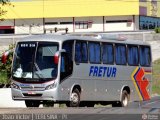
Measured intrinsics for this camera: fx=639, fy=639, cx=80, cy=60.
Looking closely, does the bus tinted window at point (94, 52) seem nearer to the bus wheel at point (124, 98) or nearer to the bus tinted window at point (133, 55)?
the bus tinted window at point (133, 55)

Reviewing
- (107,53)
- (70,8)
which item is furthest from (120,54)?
(70,8)

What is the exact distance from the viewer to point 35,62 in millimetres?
26328

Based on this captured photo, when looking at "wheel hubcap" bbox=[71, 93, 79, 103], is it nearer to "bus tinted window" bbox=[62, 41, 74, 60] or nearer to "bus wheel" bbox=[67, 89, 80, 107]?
"bus wheel" bbox=[67, 89, 80, 107]

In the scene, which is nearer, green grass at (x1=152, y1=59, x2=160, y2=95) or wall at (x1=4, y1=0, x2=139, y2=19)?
green grass at (x1=152, y1=59, x2=160, y2=95)

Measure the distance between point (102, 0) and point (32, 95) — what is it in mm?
70542

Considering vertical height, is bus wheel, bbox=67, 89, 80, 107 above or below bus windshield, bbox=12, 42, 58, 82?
below

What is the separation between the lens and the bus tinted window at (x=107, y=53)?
2934 centimetres

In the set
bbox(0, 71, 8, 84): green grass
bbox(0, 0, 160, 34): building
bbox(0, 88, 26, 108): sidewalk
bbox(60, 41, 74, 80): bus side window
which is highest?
bbox(0, 0, 160, 34): building

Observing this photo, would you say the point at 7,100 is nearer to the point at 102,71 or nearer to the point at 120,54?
the point at 102,71

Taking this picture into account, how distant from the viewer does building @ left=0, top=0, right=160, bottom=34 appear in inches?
3713

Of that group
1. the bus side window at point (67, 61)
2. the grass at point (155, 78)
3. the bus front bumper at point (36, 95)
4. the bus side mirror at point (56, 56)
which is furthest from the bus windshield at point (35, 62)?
the grass at point (155, 78)

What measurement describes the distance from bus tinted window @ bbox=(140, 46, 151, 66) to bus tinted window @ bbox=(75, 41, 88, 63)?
17.2 feet

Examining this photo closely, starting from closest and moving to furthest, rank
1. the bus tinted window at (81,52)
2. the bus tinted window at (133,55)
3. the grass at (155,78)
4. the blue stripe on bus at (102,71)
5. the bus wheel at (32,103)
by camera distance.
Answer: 1. the bus tinted window at (81,52)
2. the bus wheel at (32,103)
3. the blue stripe on bus at (102,71)
4. the bus tinted window at (133,55)
5. the grass at (155,78)

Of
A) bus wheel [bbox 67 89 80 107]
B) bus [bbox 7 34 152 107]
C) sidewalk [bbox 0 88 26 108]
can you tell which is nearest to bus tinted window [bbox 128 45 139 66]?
bus [bbox 7 34 152 107]
